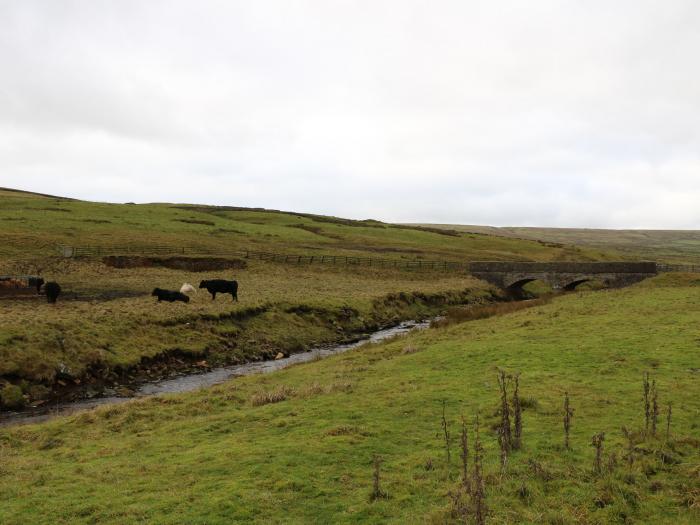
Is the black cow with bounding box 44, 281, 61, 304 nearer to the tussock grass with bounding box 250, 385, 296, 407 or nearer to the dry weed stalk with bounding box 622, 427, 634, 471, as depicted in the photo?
the tussock grass with bounding box 250, 385, 296, 407

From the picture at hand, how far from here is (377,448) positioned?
1240 cm

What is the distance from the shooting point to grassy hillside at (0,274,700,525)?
9391 millimetres

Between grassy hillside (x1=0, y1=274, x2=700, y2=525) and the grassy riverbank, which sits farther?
the grassy riverbank

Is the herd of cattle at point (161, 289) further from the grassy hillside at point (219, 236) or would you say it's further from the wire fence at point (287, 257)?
the wire fence at point (287, 257)

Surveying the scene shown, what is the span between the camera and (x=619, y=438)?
1205 cm

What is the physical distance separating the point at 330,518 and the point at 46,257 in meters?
55.8

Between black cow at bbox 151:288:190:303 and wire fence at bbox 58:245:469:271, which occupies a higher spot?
wire fence at bbox 58:245:469:271

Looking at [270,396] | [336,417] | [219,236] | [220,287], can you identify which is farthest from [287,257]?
[336,417]

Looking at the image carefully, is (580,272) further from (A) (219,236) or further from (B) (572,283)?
(A) (219,236)

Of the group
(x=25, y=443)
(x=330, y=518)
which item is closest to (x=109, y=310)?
(x=25, y=443)

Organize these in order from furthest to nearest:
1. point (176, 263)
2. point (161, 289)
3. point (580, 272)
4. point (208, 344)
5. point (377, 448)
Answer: point (580, 272) < point (176, 263) < point (161, 289) < point (208, 344) < point (377, 448)

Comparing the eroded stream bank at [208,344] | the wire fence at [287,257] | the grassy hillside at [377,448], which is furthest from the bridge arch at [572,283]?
the grassy hillside at [377,448]

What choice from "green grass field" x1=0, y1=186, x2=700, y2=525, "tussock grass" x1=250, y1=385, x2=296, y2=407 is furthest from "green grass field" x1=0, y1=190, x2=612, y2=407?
"tussock grass" x1=250, y1=385, x2=296, y2=407

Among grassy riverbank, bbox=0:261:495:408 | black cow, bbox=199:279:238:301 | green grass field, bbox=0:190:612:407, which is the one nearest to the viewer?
grassy riverbank, bbox=0:261:495:408
